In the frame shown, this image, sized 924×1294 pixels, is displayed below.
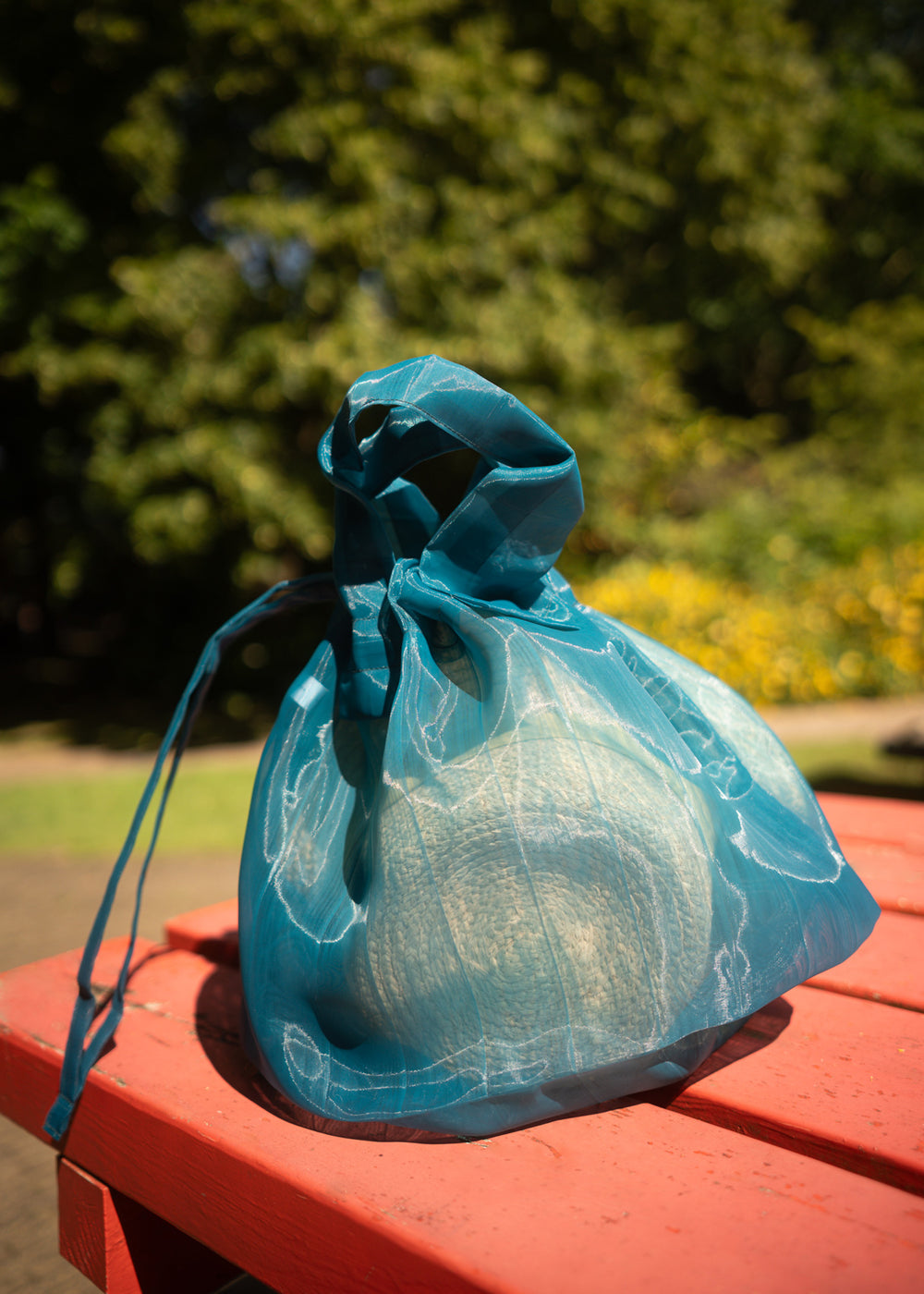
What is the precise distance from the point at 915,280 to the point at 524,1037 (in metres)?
17.6

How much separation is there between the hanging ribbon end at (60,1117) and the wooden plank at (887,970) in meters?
1.04

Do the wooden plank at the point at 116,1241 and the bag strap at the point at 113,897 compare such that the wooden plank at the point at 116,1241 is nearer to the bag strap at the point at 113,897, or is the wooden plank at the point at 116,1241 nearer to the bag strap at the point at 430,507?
the bag strap at the point at 113,897

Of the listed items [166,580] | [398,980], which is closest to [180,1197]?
[398,980]

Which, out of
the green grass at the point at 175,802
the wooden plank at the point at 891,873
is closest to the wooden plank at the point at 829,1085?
the wooden plank at the point at 891,873

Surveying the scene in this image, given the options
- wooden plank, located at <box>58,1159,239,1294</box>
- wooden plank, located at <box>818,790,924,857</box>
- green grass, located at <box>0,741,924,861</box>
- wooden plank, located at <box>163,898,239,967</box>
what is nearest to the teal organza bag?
wooden plank, located at <box>58,1159,239,1294</box>

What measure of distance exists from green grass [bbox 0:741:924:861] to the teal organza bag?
3969 millimetres

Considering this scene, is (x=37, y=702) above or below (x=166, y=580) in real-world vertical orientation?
below

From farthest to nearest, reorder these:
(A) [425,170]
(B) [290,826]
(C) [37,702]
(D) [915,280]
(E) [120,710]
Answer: (D) [915,280]
(C) [37,702]
(E) [120,710]
(A) [425,170]
(B) [290,826]

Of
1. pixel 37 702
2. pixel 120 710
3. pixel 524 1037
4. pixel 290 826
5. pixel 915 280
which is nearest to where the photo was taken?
pixel 524 1037

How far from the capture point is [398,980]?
102cm

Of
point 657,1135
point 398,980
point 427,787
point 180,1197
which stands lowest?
point 180,1197

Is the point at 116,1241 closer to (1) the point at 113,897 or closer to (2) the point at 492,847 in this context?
(1) the point at 113,897

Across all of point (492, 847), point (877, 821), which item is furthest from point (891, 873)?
point (492, 847)

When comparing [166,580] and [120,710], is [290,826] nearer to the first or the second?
[120,710]
